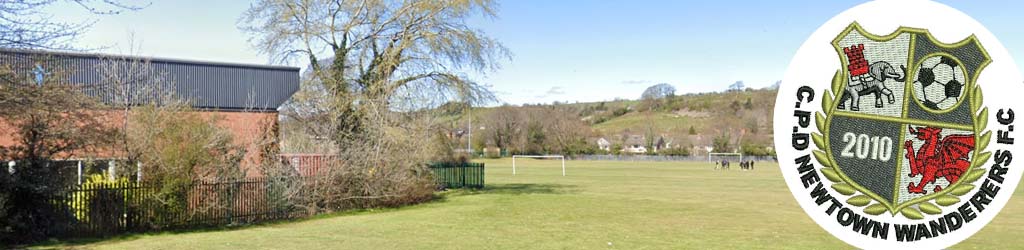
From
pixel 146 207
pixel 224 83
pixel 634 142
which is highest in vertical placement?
pixel 224 83

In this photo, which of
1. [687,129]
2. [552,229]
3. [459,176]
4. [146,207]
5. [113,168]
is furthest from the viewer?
[687,129]

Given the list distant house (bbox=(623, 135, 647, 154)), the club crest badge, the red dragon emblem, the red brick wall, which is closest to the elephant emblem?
the club crest badge

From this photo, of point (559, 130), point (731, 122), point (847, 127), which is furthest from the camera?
point (731, 122)

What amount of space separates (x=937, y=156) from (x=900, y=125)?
0.34 meters

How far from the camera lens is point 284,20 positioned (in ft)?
94.4

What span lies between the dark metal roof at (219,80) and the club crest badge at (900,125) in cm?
2229

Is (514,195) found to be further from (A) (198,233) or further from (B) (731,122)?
(B) (731,122)

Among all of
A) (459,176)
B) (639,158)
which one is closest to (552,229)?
(459,176)

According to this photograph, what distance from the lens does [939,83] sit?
4.98 metres

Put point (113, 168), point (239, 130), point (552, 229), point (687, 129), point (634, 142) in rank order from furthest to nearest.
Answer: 1. point (687, 129)
2. point (634, 142)
3. point (239, 130)
4. point (113, 168)
5. point (552, 229)

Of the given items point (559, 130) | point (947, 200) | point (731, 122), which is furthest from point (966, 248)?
point (731, 122)

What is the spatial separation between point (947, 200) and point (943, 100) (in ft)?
2.05

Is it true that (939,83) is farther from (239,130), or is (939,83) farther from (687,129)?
(687,129)

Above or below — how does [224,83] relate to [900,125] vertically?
above
